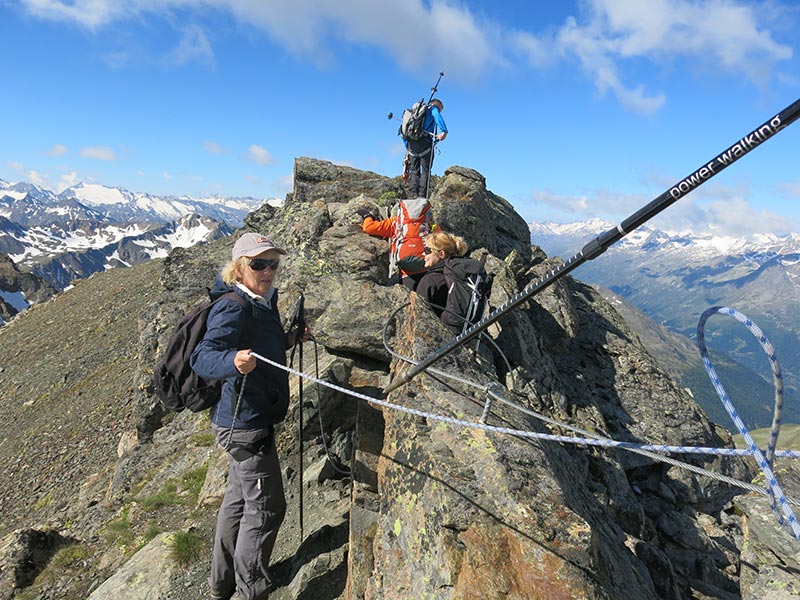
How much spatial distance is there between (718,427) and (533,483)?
868 inches

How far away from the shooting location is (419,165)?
21.5m

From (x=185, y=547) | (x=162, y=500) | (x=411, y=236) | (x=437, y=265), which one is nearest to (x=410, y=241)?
(x=411, y=236)

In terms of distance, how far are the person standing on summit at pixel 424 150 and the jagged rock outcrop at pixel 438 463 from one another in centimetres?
127

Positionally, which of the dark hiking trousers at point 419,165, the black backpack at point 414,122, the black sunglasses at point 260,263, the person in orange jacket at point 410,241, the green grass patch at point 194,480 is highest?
the black backpack at point 414,122

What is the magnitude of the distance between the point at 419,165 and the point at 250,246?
16378 mm

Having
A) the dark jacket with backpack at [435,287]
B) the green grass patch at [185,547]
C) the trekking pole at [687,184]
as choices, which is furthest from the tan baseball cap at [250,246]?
the green grass patch at [185,547]

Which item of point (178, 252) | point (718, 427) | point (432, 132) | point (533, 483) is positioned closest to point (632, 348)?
point (718, 427)

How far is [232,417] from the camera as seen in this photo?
6.29 meters

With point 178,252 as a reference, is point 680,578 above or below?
below

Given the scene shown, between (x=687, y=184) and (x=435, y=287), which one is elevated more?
(x=435, y=287)

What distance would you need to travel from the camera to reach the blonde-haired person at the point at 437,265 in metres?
10.9

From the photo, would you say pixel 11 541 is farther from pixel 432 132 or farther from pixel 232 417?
pixel 432 132

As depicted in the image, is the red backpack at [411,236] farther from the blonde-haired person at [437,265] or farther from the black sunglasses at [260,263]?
the black sunglasses at [260,263]

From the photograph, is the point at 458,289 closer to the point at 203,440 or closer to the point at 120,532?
the point at 203,440
